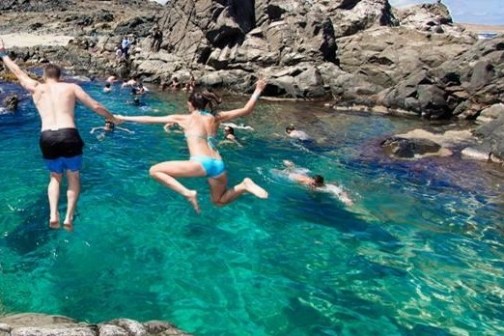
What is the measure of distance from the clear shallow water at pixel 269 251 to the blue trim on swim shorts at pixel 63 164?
356 centimetres

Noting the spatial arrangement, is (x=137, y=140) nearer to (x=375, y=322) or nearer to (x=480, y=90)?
(x=375, y=322)

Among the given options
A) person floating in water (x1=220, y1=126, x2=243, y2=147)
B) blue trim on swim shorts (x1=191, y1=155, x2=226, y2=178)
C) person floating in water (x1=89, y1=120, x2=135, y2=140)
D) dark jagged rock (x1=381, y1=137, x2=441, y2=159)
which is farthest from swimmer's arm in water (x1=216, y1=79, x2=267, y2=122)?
person floating in water (x1=89, y1=120, x2=135, y2=140)

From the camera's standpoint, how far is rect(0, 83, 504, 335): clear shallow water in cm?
1074

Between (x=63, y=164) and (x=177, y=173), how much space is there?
192 cm

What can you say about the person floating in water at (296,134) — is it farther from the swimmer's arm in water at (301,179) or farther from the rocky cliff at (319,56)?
the rocky cliff at (319,56)

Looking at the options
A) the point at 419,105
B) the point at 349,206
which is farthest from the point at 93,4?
the point at 349,206

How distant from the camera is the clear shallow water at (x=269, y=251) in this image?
10.7 m

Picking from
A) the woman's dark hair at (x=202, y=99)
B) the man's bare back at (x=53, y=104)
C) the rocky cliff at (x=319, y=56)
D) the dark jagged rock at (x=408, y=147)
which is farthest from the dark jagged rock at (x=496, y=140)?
the man's bare back at (x=53, y=104)

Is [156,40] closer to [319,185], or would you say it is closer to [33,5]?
[319,185]

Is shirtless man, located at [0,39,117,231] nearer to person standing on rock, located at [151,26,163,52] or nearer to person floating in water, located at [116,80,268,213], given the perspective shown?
person floating in water, located at [116,80,268,213]

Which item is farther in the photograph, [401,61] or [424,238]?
[401,61]

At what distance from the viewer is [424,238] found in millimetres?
14688

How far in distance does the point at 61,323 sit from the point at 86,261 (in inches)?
213

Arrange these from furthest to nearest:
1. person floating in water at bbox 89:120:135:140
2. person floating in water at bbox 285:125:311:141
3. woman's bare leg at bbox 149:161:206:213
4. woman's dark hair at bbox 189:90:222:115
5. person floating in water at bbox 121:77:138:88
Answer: person floating in water at bbox 121:77:138:88, person floating in water at bbox 285:125:311:141, person floating in water at bbox 89:120:135:140, woman's dark hair at bbox 189:90:222:115, woman's bare leg at bbox 149:161:206:213
